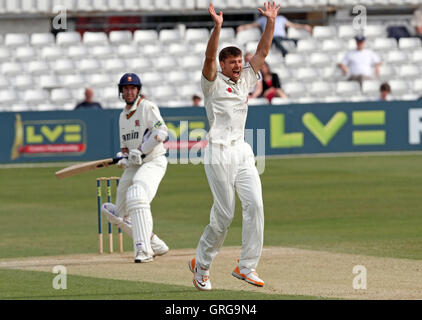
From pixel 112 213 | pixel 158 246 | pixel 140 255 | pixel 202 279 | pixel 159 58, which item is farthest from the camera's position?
pixel 159 58

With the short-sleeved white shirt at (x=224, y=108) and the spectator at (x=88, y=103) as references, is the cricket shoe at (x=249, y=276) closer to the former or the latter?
the short-sleeved white shirt at (x=224, y=108)

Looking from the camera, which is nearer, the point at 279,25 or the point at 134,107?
the point at 134,107

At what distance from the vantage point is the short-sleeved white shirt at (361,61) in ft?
88.1

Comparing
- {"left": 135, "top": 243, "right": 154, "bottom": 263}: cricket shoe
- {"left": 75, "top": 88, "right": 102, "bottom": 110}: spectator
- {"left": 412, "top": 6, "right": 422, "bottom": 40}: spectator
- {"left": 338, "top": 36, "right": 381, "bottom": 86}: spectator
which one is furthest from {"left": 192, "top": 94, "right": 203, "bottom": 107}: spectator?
{"left": 135, "top": 243, "right": 154, "bottom": 263}: cricket shoe

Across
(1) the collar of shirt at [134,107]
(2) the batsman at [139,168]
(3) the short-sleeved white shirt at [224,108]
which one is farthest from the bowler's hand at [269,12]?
(1) the collar of shirt at [134,107]

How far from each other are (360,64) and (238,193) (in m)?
18.8

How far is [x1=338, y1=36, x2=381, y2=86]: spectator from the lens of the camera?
26.9m

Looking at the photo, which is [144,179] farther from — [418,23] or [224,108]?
[418,23]

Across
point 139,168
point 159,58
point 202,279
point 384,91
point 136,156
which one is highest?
point 159,58

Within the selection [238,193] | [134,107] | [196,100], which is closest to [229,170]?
[238,193]

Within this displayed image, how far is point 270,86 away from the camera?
25062 mm

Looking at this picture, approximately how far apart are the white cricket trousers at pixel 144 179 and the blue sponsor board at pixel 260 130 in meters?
11.5

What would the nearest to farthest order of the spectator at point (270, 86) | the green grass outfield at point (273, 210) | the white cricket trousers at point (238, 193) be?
1. the white cricket trousers at point (238, 193)
2. the green grass outfield at point (273, 210)
3. the spectator at point (270, 86)

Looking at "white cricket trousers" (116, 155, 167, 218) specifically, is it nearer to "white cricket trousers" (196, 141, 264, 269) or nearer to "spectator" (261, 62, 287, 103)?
"white cricket trousers" (196, 141, 264, 269)
